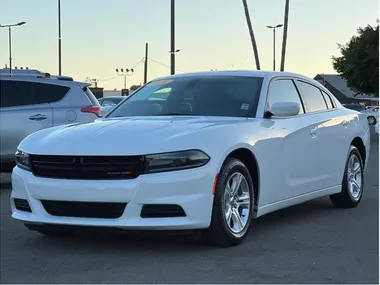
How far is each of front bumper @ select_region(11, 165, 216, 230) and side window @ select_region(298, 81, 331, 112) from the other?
2332 millimetres

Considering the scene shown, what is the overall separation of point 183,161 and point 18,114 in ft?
16.4

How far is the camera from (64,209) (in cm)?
530

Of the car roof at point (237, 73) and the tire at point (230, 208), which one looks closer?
the tire at point (230, 208)

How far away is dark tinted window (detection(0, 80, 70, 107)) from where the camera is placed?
31.7 feet

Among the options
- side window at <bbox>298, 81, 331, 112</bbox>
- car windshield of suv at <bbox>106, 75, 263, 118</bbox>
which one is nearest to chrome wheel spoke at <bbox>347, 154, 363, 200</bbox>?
side window at <bbox>298, 81, 331, 112</bbox>

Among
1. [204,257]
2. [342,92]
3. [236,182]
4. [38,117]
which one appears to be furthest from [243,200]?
[342,92]

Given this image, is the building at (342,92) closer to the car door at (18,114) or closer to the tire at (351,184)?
the car door at (18,114)

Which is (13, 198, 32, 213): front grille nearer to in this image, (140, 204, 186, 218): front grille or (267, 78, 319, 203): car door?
(140, 204, 186, 218): front grille

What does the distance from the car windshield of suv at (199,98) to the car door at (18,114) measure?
299 cm

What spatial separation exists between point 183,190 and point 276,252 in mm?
951

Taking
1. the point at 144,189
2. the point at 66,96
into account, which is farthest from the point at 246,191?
the point at 66,96

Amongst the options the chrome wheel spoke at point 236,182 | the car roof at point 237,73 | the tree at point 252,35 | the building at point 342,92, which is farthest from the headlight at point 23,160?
the building at point 342,92

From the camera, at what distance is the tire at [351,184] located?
7.60 m

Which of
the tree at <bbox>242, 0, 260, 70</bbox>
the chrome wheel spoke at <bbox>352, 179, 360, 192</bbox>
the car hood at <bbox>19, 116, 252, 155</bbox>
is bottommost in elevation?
the chrome wheel spoke at <bbox>352, 179, 360, 192</bbox>
